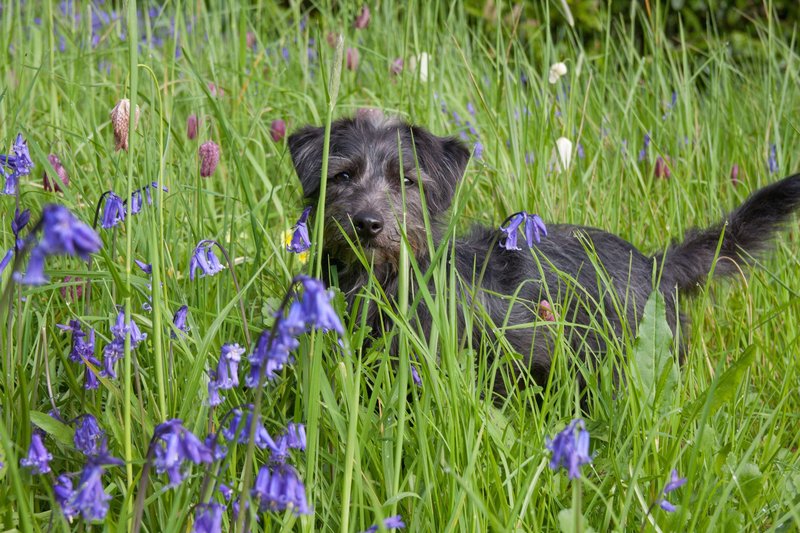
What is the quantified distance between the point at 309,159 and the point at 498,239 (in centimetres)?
73

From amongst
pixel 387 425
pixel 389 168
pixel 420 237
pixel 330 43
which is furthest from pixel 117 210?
pixel 330 43

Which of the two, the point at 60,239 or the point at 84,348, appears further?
the point at 84,348

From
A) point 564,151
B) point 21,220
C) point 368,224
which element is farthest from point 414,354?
point 564,151

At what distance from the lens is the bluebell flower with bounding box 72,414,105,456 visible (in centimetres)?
157

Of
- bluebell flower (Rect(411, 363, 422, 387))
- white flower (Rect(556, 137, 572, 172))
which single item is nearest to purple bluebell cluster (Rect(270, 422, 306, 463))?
bluebell flower (Rect(411, 363, 422, 387))

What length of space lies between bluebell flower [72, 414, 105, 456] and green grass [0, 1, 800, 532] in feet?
0.20

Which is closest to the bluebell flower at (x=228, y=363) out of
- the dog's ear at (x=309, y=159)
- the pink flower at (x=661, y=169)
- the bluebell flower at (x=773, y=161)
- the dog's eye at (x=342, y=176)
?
the dog's ear at (x=309, y=159)

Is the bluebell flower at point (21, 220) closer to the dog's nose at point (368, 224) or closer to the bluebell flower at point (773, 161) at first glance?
the dog's nose at point (368, 224)

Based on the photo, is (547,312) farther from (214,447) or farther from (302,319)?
(302,319)

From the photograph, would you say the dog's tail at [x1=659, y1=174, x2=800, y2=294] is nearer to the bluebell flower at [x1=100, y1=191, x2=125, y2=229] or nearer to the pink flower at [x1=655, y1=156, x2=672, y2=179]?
the pink flower at [x1=655, y1=156, x2=672, y2=179]

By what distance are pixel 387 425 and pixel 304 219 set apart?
520mm

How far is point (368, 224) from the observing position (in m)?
2.74

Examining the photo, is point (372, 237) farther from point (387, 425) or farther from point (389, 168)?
point (387, 425)

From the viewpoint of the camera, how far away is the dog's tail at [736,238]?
2988 mm
